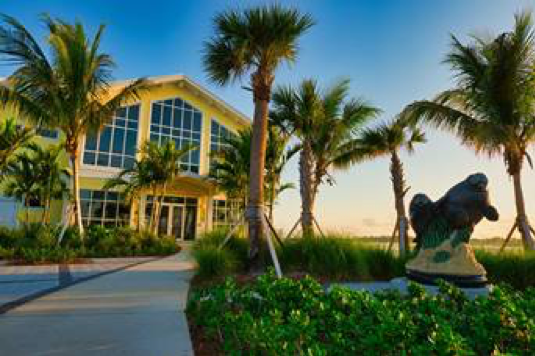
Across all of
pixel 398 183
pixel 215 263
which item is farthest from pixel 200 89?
pixel 215 263

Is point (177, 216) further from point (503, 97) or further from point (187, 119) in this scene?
point (503, 97)

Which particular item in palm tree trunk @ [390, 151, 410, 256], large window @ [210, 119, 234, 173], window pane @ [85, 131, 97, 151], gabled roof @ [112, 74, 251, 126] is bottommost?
palm tree trunk @ [390, 151, 410, 256]

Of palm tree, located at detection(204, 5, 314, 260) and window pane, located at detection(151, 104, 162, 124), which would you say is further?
window pane, located at detection(151, 104, 162, 124)

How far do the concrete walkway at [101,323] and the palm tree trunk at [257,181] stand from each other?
1977 mm

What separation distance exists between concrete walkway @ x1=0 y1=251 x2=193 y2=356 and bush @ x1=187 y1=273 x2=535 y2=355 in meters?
0.45

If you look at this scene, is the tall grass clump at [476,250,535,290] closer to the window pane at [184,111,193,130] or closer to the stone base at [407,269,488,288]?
the stone base at [407,269,488,288]

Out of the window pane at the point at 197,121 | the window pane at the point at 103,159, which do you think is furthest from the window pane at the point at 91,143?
the window pane at the point at 197,121

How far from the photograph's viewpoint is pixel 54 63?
35.8ft

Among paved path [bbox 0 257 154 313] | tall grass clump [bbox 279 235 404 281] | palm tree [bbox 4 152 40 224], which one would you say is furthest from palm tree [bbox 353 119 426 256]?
palm tree [bbox 4 152 40 224]

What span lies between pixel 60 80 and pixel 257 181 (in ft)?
29.1

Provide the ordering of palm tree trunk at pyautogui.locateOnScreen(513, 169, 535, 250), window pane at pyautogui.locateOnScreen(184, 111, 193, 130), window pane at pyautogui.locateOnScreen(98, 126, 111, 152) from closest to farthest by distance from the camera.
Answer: palm tree trunk at pyautogui.locateOnScreen(513, 169, 535, 250), window pane at pyautogui.locateOnScreen(98, 126, 111, 152), window pane at pyautogui.locateOnScreen(184, 111, 193, 130)

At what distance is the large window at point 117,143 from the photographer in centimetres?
2005

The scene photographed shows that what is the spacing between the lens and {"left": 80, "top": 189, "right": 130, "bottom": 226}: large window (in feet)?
63.0

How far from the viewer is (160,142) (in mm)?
22547
